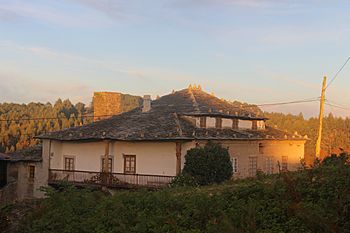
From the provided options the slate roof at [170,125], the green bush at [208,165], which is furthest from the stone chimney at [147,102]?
the green bush at [208,165]

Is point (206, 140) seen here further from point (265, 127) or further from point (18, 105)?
point (18, 105)

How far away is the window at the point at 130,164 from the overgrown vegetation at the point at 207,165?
4.02 m

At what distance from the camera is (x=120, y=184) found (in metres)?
23.3

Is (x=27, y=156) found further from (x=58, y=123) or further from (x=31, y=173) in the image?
(x=58, y=123)

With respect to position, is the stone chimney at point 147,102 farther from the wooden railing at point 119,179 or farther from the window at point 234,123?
the wooden railing at point 119,179

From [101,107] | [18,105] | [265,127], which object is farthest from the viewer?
[18,105]

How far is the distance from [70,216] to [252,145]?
16.7m

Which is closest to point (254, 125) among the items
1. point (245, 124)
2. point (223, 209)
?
point (245, 124)

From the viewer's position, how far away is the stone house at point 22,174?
2842 cm

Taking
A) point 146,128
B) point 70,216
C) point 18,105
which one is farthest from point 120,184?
point 18,105

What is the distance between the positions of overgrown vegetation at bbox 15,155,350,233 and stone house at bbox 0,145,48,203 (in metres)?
16.7

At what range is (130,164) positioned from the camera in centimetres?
2497

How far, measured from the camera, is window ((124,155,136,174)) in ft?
81.5

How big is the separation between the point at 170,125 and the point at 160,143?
51.8 inches
